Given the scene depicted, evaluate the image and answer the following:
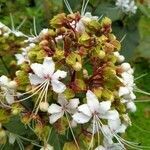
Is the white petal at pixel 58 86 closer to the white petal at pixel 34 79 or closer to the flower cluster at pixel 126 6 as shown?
the white petal at pixel 34 79

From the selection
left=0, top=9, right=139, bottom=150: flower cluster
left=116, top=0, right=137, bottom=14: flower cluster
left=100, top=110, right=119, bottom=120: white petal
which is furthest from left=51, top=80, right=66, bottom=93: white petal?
left=116, top=0, right=137, bottom=14: flower cluster

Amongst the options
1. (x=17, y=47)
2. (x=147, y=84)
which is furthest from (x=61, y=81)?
(x=147, y=84)

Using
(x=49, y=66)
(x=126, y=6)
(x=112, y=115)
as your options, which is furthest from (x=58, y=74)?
(x=126, y=6)

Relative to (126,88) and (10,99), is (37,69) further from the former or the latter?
(126,88)

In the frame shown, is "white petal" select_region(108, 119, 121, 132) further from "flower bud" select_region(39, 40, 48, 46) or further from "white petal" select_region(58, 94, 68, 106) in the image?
"flower bud" select_region(39, 40, 48, 46)

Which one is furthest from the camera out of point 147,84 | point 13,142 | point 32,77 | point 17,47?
point 147,84

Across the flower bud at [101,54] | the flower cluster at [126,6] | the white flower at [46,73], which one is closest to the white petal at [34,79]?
the white flower at [46,73]

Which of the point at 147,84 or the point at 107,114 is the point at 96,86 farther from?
the point at 147,84
